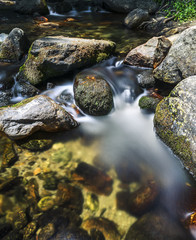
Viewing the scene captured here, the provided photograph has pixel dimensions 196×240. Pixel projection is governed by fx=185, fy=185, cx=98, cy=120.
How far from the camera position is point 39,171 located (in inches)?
137

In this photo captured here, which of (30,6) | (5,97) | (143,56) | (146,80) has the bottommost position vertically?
(5,97)

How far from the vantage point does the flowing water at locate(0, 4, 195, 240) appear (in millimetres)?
3012

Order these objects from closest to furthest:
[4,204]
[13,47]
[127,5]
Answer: [4,204] < [13,47] < [127,5]

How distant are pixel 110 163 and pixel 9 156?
2.02 m

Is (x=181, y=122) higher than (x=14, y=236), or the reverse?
(x=181, y=122)

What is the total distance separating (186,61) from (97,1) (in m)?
14.4

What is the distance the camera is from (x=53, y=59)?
5.38 meters

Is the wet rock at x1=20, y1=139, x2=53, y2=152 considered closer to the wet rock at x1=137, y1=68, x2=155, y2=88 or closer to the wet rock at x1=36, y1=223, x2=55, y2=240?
the wet rock at x1=36, y1=223, x2=55, y2=240

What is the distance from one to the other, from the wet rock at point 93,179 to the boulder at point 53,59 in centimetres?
316

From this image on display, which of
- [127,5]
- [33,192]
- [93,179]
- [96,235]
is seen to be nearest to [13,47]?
[33,192]

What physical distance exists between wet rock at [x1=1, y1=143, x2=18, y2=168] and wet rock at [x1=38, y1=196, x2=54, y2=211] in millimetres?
1033

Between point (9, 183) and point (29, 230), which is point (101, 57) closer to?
point (9, 183)

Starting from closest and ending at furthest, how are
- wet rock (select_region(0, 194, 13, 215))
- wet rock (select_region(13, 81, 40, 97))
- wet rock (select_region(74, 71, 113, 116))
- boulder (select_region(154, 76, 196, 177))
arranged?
1. wet rock (select_region(0, 194, 13, 215))
2. boulder (select_region(154, 76, 196, 177))
3. wet rock (select_region(74, 71, 113, 116))
4. wet rock (select_region(13, 81, 40, 97))

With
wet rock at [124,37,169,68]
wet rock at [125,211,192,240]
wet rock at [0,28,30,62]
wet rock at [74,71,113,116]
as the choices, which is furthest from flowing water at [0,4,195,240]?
wet rock at [0,28,30,62]
